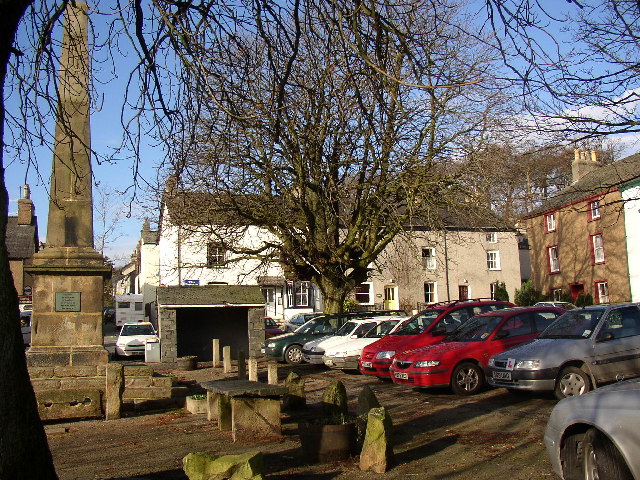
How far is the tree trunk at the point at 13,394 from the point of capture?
16.1 ft

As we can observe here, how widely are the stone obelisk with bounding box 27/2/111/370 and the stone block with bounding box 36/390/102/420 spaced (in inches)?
51.7

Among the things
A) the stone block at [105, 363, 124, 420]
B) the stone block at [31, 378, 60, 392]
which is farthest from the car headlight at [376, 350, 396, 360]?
the stone block at [31, 378, 60, 392]

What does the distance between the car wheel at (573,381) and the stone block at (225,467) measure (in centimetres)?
674

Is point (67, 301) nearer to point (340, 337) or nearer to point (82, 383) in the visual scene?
point (82, 383)

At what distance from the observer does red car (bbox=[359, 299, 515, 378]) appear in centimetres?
1639

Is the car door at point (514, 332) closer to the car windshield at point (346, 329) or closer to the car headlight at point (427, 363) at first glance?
the car headlight at point (427, 363)

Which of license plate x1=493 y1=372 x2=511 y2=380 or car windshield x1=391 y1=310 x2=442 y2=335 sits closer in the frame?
license plate x1=493 y1=372 x2=511 y2=380

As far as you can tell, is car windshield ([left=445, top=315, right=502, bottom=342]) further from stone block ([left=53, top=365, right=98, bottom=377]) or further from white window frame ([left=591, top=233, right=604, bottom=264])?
white window frame ([left=591, top=233, right=604, bottom=264])

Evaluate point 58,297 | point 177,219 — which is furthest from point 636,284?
point 58,297

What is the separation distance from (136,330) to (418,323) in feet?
53.4

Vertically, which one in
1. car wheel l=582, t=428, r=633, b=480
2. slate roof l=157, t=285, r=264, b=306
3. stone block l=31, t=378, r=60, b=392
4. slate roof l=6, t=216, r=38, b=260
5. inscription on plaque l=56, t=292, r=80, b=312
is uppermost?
slate roof l=6, t=216, r=38, b=260

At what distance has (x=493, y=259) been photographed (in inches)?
1969

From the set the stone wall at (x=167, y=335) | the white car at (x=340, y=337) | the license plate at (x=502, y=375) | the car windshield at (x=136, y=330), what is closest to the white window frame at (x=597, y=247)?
the white car at (x=340, y=337)

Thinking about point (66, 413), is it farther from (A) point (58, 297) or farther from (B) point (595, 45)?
(B) point (595, 45)
